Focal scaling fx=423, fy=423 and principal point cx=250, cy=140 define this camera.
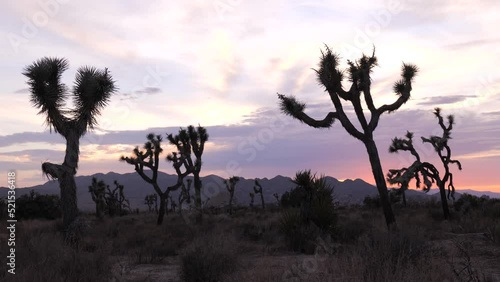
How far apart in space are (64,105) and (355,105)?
10.9m

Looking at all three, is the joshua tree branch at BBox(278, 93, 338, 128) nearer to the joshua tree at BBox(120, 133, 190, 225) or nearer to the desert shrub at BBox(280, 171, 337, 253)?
the desert shrub at BBox(280, 171, 337, 253)

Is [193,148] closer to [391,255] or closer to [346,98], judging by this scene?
[346,98]

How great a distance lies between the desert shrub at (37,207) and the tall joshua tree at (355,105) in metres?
30.1

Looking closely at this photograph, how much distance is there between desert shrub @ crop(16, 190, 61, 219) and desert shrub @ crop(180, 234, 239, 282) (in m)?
33.5

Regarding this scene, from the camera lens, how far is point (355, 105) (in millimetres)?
15727

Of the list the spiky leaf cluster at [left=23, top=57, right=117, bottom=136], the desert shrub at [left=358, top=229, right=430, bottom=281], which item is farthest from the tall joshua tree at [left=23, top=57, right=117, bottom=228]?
the desert shrub at [left=358, top=229, right=430, bottom=281]

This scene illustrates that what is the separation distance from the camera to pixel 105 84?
637 inches

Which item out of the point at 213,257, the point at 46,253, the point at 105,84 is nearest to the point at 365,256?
the point at 213,257

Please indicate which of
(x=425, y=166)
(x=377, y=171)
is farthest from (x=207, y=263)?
(x=425, y=166)

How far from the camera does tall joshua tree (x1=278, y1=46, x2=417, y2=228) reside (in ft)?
50.3

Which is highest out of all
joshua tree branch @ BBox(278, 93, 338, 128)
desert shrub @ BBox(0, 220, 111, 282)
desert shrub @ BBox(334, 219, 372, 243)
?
joshua tree branch @ BBox(278, 93, 338, 128)

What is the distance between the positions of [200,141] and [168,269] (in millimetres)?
17565

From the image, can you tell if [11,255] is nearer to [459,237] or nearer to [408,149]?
[459,237]

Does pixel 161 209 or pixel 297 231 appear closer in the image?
pixel 297 231
